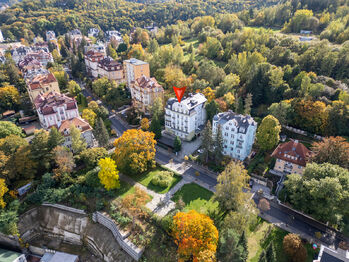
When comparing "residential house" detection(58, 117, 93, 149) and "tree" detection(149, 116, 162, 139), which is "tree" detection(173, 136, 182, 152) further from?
"residential house" detection(58, 117, 93, 149)

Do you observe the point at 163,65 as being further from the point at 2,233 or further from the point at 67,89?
the point at 2,233

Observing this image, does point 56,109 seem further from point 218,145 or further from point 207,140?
point 218,145

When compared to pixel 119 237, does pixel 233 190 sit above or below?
above

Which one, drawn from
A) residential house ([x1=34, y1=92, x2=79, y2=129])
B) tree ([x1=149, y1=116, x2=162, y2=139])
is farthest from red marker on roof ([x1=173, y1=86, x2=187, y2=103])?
residential house ([x1=34, y1=92, x2=79, y2=129])

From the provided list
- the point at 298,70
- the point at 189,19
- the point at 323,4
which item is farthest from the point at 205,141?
the point at 189,19

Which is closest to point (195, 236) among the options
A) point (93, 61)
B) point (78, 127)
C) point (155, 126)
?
point (155, 126)

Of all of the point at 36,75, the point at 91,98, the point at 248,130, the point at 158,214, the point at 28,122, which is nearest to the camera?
the point at 158,214

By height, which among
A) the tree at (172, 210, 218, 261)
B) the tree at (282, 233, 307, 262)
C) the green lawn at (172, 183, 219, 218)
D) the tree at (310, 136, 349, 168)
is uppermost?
the tree at (310, 136, 349, 168)
